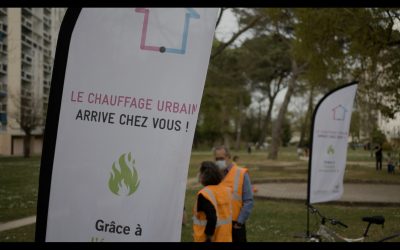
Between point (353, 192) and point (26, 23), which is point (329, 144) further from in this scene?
point (26, 23)

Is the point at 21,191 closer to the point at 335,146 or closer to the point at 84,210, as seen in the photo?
the point at 335,146

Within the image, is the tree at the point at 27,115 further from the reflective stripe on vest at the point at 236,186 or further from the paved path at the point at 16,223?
the reflective stripe on vest at the point at 236,186

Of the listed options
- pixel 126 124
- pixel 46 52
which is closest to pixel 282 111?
pixel 126 124

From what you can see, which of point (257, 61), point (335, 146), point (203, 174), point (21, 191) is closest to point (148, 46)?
point (203, 174)

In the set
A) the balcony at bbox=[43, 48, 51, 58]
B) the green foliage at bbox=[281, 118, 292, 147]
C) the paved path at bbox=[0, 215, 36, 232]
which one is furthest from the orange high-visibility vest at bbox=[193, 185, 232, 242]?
the green foliage at bbox=[281, 118, 292, 147]

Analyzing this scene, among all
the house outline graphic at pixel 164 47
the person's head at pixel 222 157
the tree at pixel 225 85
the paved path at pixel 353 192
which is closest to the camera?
the house outline graphic at pixel 164 47

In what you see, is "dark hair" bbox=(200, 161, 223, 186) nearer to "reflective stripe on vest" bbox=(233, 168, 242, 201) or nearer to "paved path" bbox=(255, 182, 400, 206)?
"reflective stripe on vest" bbox=(233, 168, 242, 201)

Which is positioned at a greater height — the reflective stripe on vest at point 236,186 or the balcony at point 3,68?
the balcony at point 3,68

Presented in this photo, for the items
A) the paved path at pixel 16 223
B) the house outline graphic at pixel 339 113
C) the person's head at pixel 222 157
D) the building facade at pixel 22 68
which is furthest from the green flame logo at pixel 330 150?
the building facade at pixel 22 68

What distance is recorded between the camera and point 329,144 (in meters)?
8.66

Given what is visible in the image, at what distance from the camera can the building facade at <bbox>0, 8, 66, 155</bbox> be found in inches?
2014

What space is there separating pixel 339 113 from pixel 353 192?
30.9ft

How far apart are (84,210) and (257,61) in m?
41.5

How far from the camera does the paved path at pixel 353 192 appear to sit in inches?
579
